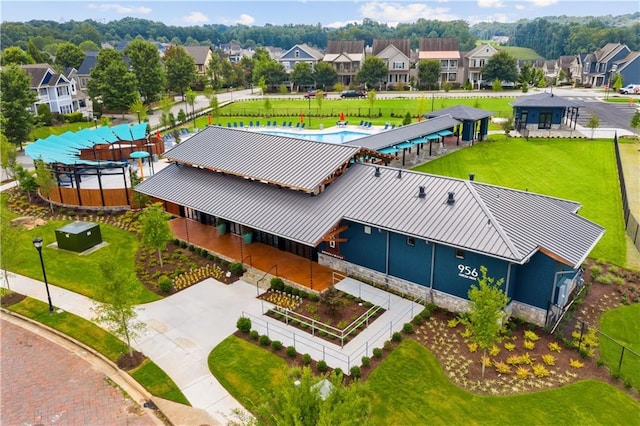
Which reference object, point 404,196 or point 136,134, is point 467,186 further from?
point 136,134

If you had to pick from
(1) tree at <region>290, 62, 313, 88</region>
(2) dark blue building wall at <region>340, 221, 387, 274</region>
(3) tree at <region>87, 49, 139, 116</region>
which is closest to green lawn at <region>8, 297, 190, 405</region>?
(2) dark blue building wall at <region>340, 221, 387, 274</region>

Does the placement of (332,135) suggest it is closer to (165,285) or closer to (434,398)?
(165,285)

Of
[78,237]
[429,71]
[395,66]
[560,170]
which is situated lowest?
[560,170]

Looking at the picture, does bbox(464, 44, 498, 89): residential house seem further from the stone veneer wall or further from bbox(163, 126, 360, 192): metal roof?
the stone veneer wall

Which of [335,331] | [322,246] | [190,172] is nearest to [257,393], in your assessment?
[335,331]

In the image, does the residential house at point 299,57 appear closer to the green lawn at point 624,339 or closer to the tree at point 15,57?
the tree at point 15,57

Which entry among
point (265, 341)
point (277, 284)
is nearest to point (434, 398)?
point (265, 341)

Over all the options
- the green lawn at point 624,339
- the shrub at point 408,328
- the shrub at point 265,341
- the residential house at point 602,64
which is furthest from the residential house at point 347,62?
the shrub at point 265,341
